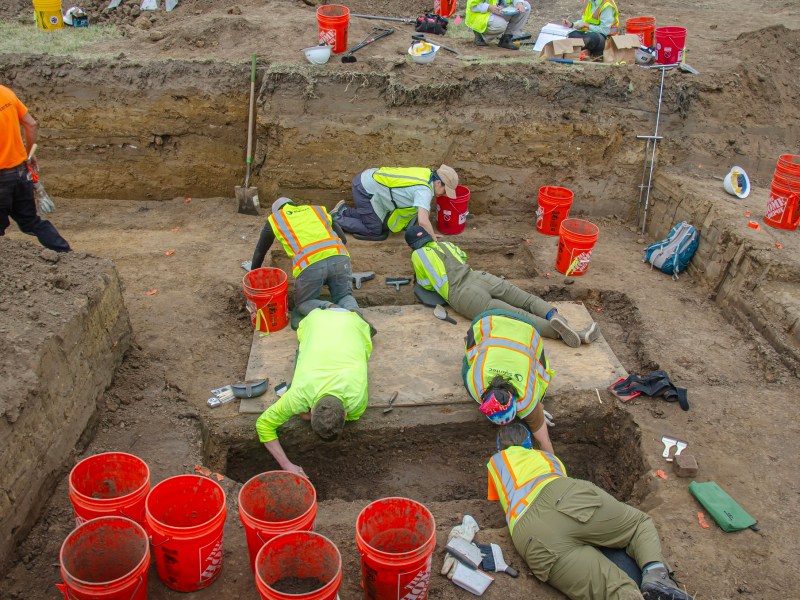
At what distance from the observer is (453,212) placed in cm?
795

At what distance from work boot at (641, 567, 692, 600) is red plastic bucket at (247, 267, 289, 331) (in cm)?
381

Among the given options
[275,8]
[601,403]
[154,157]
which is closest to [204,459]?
[601,403]

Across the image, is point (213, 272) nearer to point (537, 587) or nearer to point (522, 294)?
point (522, 294)

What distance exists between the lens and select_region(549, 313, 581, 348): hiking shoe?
6.16m

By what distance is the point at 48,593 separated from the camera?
12.2ft

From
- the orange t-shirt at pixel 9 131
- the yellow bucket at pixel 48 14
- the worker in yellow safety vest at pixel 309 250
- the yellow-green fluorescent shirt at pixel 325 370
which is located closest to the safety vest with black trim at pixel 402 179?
the worker in yellow safety vest at pixel 309 250

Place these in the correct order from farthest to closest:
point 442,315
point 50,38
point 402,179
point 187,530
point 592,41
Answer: point 592,41, point 50,38, point 402,179, point 442,315, point 187,530

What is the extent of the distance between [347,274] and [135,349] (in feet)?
6.67

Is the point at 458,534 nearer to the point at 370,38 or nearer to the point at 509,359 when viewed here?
the point at 509,359

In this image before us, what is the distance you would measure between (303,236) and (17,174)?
2601 mm

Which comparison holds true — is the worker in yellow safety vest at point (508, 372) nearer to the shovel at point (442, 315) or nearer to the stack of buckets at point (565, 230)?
the shovel at point (442, 315)

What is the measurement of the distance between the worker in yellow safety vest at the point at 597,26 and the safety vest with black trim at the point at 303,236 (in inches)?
210

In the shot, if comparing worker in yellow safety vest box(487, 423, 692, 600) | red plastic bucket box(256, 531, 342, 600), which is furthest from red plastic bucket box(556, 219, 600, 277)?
red plastic bucket box(256, 531, 342, 600)

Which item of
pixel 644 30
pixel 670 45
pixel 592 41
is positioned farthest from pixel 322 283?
pixel 644 30
